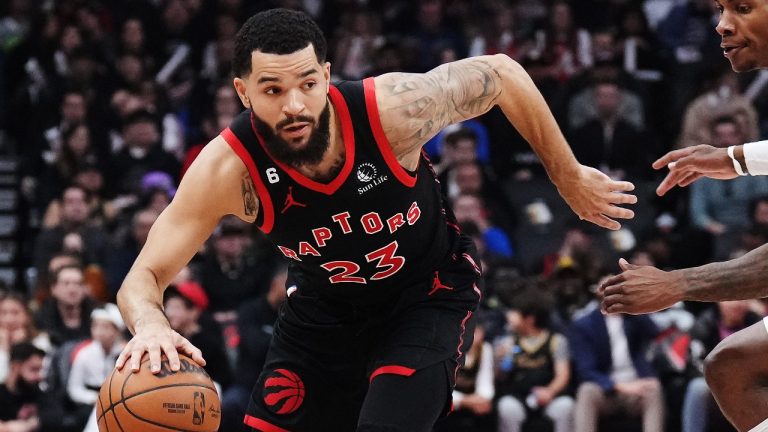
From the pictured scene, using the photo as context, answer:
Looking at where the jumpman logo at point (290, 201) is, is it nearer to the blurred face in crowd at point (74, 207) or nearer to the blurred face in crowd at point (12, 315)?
Result: the blurred face in crowd at point (12, 315)

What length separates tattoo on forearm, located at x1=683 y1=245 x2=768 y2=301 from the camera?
4980 millimetres

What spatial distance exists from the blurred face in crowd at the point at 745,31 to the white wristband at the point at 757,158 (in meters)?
0.32

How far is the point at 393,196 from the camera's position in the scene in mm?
5016

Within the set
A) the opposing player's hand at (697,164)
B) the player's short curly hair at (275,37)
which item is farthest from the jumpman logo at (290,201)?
the opposing player's hand at (697,164)

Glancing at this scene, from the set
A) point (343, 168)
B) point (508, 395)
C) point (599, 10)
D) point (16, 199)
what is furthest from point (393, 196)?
point (599, 10)

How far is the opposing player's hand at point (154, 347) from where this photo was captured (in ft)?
14.6

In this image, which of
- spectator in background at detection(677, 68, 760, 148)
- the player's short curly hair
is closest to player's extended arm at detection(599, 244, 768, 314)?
the player's short curly hair

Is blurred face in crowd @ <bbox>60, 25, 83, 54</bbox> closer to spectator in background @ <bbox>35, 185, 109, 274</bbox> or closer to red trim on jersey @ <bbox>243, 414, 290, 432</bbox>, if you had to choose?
spectator in background @ <bbox>35, 185, 109, 274</bbox>

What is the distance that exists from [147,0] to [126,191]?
3114 mm

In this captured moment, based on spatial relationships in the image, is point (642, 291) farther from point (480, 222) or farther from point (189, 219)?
point (480, 222)

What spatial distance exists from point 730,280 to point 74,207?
278 inches

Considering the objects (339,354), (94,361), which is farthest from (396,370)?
(94,361)

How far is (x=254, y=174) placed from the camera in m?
4.95

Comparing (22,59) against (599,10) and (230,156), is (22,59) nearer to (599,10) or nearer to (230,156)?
(599,10)
